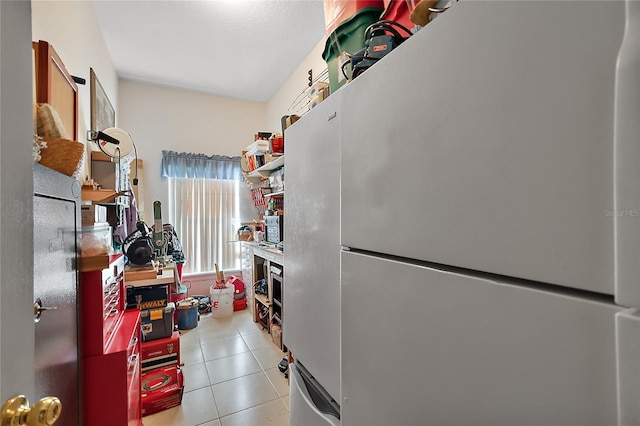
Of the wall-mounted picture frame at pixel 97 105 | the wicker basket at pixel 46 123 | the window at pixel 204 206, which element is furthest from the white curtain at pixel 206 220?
the wicker basket at pixel 46 123

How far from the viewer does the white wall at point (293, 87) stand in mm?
2811

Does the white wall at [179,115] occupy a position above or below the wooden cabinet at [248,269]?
above

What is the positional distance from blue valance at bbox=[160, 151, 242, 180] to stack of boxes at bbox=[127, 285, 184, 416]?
222 centimetres

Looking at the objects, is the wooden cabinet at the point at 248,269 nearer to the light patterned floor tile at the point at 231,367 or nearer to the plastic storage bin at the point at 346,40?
the light patterned floor tile at the point at 231,367

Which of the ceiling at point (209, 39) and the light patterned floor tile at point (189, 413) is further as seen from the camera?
the ceiling at point (209, 39)

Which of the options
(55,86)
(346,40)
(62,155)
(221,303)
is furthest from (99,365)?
(221,303)

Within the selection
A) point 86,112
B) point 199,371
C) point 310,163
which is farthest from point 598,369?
point 86,112

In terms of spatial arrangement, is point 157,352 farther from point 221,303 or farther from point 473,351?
point 473,351

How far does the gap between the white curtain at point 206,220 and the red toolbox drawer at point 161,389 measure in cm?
213

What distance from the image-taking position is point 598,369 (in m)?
0.32

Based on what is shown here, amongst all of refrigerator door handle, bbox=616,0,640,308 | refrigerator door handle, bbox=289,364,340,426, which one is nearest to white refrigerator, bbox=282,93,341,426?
refrigerator door handle, bbox=289,364,340,426

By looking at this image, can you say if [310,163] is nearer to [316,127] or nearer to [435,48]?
[316,127]

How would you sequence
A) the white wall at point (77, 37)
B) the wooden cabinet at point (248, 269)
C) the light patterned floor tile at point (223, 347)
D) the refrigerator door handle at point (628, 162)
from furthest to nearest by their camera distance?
the wooden cabinet at point (248, 269)
the light patterned floor tile at point (223, 347)
the white wall at point (77, 37)
the refrigerator door handle at point (628, 162)

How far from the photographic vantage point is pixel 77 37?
1.85 meters
